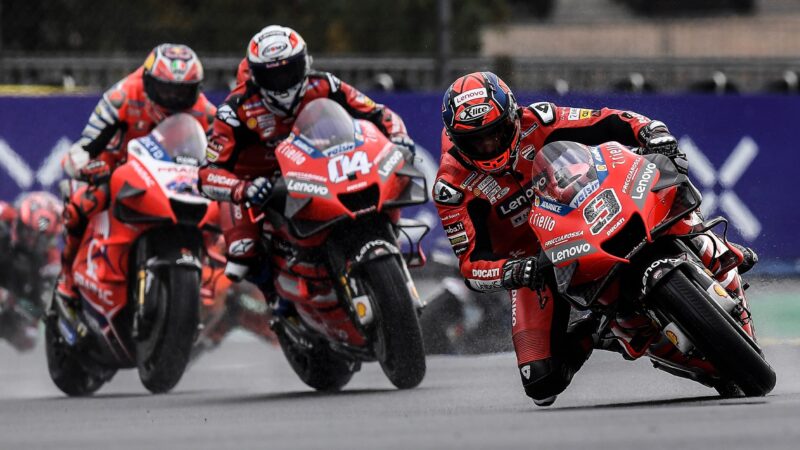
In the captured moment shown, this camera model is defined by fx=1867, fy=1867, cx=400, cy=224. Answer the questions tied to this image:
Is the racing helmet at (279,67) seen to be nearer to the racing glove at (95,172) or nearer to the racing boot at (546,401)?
the racing glove at (95,172)

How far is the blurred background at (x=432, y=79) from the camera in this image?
14.2 m

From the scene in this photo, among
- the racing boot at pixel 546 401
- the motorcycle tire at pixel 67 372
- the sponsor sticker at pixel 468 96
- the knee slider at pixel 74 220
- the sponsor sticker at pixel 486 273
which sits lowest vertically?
the motorcycle tire at pixel 67 372

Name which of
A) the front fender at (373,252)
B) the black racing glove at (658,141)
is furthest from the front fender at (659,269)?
the front fender at (373,252)

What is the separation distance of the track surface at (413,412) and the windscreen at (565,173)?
83cm

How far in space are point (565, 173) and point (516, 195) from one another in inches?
25.6

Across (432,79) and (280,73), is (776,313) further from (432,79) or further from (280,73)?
(280,73)

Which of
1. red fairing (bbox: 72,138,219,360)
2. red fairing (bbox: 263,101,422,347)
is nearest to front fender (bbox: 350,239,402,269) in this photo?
red fairing (bbox: 263,101,422,347)

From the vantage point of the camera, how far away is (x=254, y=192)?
29.6ft

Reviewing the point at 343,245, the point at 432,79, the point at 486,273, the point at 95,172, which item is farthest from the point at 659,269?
the point at 432,79

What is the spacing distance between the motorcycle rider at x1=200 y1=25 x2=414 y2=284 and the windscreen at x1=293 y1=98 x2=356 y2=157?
24 cm

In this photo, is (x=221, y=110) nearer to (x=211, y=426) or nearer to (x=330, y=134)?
(x=330, y=134)

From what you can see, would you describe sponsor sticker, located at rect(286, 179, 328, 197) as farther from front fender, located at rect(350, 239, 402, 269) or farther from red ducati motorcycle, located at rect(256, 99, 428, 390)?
front fender, located at rect(350, 239, 402, 269)

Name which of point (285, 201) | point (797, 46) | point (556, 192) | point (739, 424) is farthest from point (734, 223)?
point (739, 424)

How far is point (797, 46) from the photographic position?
60.1ft
